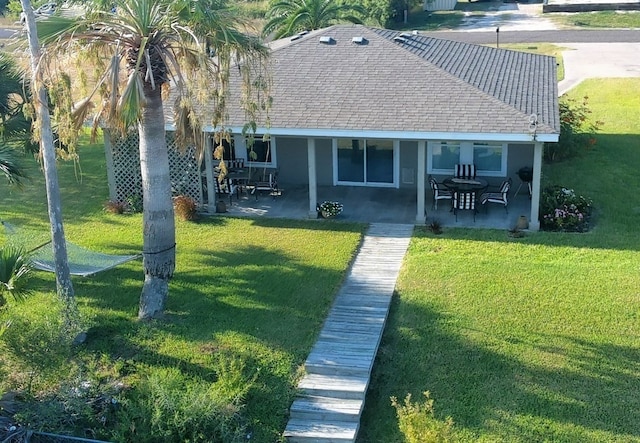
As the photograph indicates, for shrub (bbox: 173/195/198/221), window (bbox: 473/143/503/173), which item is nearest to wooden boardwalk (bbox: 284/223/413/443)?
shrub (bbox: 173/195/198/221)

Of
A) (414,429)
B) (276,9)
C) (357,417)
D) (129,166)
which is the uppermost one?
(276,9)

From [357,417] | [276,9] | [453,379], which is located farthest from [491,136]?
[276,9]

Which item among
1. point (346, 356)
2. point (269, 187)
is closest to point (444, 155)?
point (269, 187)

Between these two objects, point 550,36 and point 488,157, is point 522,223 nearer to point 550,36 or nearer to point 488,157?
point 488,157

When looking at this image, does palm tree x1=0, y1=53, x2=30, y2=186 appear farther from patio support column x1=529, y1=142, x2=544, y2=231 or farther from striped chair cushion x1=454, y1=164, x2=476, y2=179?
patio support column x1=529, y1=142, x2=544, y2=231

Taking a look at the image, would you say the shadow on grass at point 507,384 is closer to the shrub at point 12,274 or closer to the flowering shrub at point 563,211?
the flowering shrub at point 563,211

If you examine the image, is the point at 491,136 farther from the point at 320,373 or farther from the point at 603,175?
the point at 320,373
